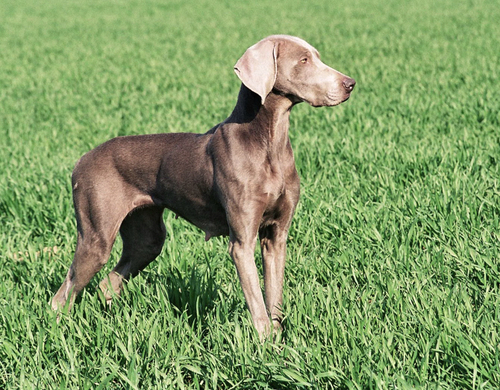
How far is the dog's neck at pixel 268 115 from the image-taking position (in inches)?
126

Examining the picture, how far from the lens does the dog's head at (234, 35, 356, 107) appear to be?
9.79 ft

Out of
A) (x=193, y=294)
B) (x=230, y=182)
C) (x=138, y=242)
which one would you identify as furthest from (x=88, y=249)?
(x=230, y=182)

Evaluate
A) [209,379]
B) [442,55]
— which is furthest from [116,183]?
[442,55]

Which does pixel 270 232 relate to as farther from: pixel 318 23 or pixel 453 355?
pixel 318 23

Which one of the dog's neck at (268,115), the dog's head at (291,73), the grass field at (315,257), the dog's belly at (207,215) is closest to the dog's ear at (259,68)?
the dog's head at (291,73)

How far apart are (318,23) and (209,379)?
54.2ft

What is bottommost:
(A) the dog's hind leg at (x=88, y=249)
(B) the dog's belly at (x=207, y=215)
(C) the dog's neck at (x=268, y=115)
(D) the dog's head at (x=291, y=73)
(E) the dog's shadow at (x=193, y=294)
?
(E) the dog's shadow at (x=193, y=294)

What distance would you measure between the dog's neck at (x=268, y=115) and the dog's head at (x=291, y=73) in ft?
0.25

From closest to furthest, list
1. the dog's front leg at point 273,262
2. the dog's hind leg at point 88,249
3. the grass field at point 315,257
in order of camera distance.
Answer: the grass field at point 315,257 < the dog's front leg at point 273,262 < the dog's hind leg at point 88,249

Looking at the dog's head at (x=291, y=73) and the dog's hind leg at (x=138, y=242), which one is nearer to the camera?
the dog's head at (x=291, y=73)

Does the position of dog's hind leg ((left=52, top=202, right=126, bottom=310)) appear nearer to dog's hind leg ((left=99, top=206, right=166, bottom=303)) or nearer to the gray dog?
the gray dog

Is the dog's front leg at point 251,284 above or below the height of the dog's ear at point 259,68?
below

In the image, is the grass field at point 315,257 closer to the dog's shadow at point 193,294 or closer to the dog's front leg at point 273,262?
the dog's shadow at point 193,294

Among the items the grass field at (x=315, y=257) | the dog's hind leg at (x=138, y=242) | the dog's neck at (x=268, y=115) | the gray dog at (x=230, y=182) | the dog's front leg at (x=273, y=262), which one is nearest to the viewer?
the grass field at (x=315, y=257)
